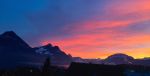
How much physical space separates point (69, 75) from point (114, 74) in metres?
11.8

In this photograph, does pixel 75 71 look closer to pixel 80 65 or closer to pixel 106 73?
pixel 80 65

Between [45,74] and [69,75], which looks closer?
[45,74]

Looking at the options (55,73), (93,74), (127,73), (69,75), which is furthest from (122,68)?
(55,73)

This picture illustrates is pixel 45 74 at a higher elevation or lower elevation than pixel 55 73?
lower

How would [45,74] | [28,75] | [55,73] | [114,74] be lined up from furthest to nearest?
[55,73], [28,75], [114,74], [45,74]

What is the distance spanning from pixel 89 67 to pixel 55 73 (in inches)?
995

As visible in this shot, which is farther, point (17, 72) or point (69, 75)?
point (17, 72)

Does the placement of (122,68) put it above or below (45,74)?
above

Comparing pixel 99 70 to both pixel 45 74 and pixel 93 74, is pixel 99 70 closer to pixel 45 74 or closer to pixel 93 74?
pixel 93 74

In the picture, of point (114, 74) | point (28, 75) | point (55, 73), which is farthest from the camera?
point (55, 73)

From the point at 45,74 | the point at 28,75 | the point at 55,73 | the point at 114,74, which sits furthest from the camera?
the point at 55,73

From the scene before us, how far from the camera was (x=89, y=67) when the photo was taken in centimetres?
8588

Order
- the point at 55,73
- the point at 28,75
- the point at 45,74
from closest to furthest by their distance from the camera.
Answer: the point at 45,74
the point at 28,75
the point at 55,73

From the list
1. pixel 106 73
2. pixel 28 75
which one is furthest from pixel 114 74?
pixel 28 75
